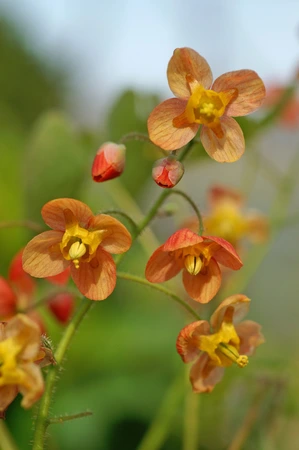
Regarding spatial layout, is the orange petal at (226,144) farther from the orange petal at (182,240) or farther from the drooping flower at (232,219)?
the drooping flower at (232,219)

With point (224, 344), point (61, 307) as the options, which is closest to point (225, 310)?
point (224, 344)

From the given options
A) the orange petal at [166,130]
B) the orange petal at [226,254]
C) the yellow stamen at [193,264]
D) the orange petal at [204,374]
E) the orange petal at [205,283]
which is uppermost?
the orange petal at [166,130]

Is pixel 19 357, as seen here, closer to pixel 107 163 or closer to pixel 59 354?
pixel 59 354

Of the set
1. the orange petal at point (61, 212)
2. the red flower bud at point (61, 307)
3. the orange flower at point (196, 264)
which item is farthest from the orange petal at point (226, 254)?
the red flower bud at point (61, 307)

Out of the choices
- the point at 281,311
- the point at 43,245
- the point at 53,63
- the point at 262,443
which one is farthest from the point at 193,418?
the point at 53,63

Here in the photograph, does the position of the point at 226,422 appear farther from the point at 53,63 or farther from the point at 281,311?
the point at 53,63

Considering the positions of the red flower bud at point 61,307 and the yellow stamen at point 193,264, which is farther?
the red flower bud at point 61,307

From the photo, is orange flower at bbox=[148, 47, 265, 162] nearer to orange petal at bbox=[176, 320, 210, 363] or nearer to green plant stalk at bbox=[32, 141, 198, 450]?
green plant stalk at bbox=[32, 141, 198, 450]
